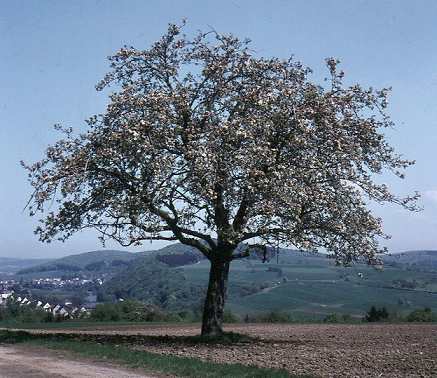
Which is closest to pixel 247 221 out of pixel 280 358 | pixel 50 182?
pixel 280 358

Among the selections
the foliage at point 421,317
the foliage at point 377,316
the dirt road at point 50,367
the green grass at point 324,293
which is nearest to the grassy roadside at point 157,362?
the dirt road at point 50,367

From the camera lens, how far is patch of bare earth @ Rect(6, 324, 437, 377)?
19.3m

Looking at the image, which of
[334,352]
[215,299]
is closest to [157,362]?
[334,352]

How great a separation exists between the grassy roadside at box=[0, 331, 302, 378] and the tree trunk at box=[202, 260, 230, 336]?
14.5 ft

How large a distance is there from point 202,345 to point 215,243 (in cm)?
480

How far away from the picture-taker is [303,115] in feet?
86.0

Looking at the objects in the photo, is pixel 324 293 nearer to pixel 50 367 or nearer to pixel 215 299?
pixel 215 299

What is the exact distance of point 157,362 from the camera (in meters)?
19.9

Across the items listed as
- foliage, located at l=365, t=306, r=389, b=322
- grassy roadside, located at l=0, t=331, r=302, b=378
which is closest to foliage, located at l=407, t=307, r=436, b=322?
foliage, located at l=365, t=306, r=389, b=322

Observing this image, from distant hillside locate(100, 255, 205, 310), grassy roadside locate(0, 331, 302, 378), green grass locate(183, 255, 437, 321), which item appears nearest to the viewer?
grassy roadside locate(0, 331, 302, 378)

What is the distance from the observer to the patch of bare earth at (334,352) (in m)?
19.3

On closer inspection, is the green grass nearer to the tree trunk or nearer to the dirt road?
the tree trunk

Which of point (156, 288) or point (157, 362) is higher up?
point (156, 288)

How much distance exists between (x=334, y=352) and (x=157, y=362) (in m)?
6.94
